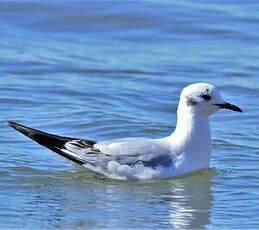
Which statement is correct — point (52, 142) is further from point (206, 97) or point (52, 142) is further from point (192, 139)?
point (206, 97)

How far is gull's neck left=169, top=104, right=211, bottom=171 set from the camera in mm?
10578

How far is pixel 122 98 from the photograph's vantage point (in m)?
13.3

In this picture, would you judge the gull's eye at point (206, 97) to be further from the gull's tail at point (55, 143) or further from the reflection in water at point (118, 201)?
the gull's tail at point (55, 143)

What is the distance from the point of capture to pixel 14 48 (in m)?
15.7

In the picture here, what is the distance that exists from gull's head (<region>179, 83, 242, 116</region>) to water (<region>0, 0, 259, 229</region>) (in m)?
0.60

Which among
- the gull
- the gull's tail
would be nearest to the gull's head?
the gull

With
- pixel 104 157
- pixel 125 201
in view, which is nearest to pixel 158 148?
pixel 104 157

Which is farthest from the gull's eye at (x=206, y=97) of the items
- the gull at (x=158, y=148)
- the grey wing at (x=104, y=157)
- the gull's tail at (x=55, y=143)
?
the gull's tail at (x=55, y=143)

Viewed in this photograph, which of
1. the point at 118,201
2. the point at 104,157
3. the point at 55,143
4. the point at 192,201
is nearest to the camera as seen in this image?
the point at 118,201

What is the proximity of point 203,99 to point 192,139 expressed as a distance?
0.39m

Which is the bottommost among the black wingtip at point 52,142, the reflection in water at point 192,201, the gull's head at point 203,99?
the reflection in water at point 192,201

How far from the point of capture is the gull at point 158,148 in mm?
10422

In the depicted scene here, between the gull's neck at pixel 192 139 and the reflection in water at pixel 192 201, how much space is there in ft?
0.46

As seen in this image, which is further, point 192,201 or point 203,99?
point 203,99
